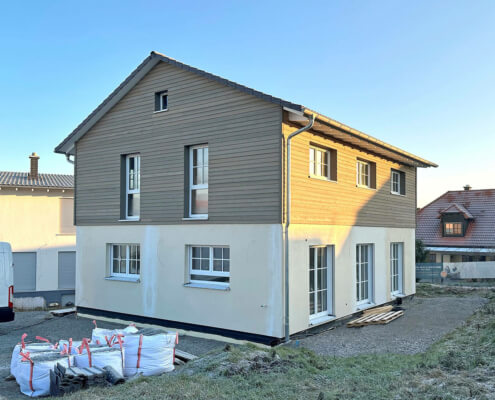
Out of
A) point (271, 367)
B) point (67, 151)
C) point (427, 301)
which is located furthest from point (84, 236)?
point (427, 301)

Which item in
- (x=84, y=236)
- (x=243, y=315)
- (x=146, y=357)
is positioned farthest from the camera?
(x=84, y=236)

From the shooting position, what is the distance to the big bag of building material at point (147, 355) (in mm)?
8094

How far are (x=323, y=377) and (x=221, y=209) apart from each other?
488 centimetres

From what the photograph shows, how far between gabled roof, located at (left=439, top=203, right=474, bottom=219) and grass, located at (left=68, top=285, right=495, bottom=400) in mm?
24597

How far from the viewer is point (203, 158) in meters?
11.6

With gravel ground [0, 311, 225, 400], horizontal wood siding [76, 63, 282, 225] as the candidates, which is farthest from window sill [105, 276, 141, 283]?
horizontal wood siding [76, 63, 282, 225]

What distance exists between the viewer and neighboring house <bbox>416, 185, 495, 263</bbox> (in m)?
30.2

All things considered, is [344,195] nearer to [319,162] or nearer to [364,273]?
[319,162]

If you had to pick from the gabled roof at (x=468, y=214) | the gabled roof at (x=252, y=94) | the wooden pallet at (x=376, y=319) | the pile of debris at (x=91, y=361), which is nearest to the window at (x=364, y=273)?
the wooden pallet at (x=376, y=319)

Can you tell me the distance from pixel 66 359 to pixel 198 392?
2607 millimetres

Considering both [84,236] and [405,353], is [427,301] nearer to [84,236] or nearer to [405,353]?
[405,353]

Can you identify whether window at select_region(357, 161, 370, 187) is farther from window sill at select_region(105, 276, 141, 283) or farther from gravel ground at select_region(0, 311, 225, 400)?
window sill at select_region(105, 276, 141, 283)

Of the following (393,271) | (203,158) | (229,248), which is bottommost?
(393,271)

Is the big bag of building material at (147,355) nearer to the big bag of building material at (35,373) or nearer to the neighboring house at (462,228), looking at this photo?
the big bag of building material at (35,373)
